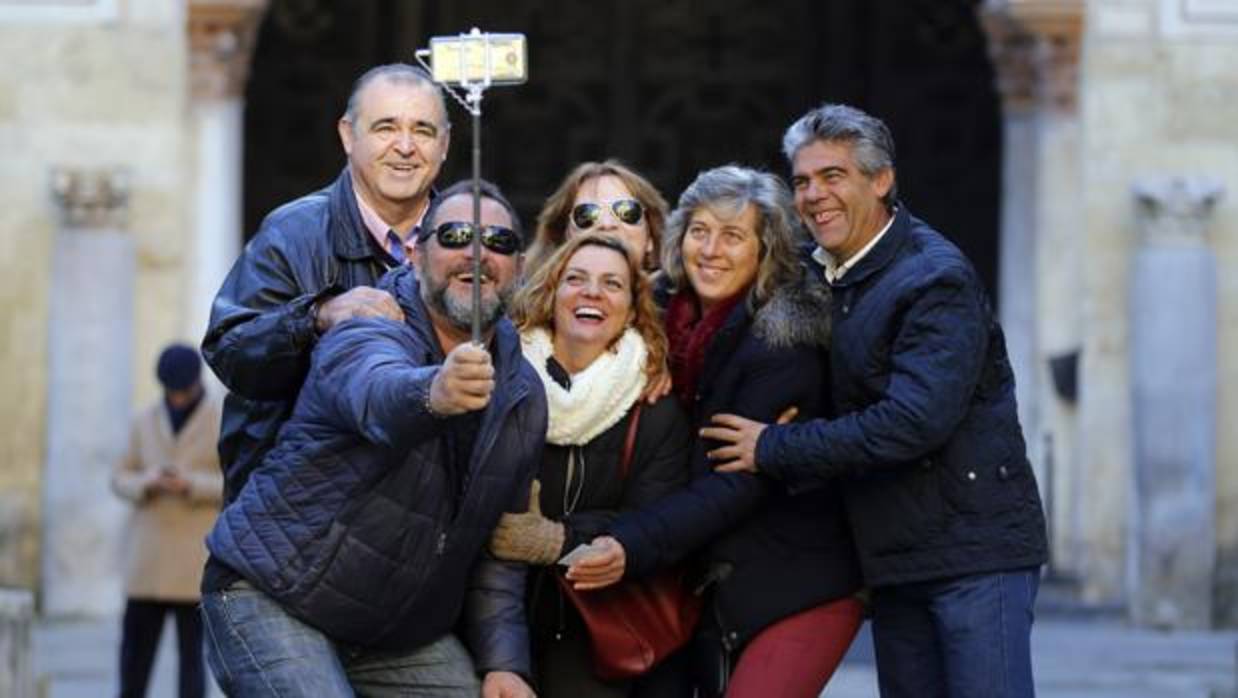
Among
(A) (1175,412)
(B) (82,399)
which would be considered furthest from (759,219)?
(B) (82,399)

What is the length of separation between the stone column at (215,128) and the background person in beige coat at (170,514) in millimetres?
4165

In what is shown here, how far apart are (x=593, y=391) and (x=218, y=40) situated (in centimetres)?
911

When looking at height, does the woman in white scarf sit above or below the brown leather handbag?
above

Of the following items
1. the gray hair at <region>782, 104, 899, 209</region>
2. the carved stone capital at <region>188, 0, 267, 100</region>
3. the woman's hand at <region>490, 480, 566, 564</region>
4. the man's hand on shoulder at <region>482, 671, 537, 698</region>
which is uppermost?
the carved stone capital at <region>188, 0, 267, 100</region>

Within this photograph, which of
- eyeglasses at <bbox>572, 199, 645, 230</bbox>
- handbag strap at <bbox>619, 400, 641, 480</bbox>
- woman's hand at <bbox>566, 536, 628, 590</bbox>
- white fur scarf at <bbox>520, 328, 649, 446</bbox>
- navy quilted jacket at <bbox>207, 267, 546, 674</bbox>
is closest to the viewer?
navy quilted jacket at <bbox>207, 267, 546, 674</bbox>

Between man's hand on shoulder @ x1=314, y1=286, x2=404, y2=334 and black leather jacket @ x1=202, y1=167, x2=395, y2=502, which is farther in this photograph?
black leather jacket @ x1=202, y1=167, x2=395, y2=502

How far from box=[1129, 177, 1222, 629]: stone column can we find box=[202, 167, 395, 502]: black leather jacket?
899 cm

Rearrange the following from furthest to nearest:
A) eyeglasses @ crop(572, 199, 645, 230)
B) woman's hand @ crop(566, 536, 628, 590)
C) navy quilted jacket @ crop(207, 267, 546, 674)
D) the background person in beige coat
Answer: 1. the background person in beige coat
2. eyeglasses @ crop(572, 199, 645, 230)
3. woman's hand @ crop(566, 536, 628, 590)
4. navy quilted jacket @ crop(207, 267, 546, 674)

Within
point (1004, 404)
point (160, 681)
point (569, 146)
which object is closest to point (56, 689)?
point (160, 681)

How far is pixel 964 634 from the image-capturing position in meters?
8.17

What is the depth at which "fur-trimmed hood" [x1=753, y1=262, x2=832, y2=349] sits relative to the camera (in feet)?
27.1

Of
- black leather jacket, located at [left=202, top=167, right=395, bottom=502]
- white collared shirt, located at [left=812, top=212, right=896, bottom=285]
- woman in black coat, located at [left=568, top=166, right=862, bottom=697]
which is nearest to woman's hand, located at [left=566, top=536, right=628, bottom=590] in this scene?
woman in black coat, located at [left=568, top=166, right=862, bottom=697]

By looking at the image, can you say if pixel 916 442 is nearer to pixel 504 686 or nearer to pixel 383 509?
pixel 504 686

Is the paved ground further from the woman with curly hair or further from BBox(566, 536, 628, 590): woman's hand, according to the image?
BBox(566, 536, 628, 590): woman's hand
